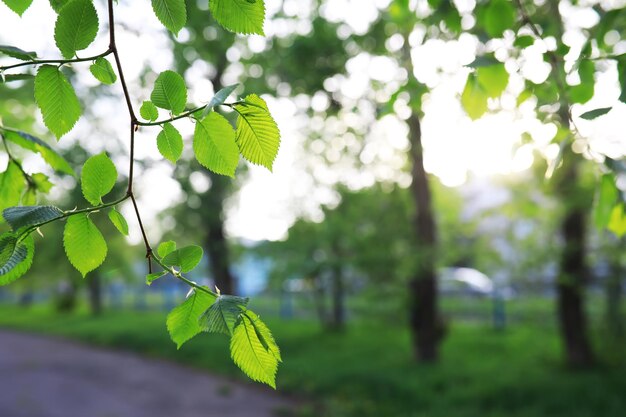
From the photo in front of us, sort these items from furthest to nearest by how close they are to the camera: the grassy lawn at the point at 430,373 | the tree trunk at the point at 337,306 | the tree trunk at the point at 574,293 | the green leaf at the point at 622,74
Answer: the tree trunk at the point at 337,306 → the tree trunk at the point at 574,293 → the grassy lawn at the point at 430,373 → the green leaf at the point at 622,74

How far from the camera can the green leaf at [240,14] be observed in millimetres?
815

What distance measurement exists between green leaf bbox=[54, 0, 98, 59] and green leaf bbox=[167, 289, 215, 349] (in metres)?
0.41

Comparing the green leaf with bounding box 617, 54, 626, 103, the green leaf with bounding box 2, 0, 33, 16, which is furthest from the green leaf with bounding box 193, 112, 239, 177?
the green leaf with bounding box 617, 54, 626, 103

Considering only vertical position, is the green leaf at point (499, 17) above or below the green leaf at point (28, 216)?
above

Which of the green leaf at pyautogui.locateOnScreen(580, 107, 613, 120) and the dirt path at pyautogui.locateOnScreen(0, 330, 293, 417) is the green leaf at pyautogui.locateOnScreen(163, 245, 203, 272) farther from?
the dirt path at pyautogui.locateOnScreen(0, 330, 293, 417)

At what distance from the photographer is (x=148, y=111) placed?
84cm

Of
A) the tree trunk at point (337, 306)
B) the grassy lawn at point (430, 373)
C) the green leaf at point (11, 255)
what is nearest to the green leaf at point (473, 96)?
the green leaf at point (11, 255)

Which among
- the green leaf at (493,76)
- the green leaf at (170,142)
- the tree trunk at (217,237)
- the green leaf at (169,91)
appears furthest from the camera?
the tree trunk at (217,237)

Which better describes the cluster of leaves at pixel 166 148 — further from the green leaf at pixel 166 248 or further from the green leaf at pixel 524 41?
the green leaf at pixel 524 41

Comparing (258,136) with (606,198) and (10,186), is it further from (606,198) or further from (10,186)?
(606,198)

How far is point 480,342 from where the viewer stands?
38.7ft

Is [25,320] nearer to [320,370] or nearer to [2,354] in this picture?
[2,354]

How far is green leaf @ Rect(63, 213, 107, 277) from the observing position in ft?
2.76

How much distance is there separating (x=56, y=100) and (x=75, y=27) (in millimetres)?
132
